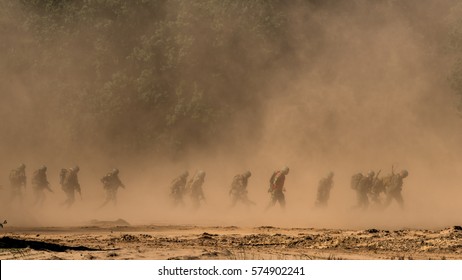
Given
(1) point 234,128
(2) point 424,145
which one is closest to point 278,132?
(1) point 234,128

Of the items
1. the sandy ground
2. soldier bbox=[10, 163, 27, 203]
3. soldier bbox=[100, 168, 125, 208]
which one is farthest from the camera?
soldier bbox=[10, 163, 27, 203]

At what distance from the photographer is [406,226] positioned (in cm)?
3188

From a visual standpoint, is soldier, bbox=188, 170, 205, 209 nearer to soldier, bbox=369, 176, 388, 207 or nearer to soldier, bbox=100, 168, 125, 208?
soldier, bbox=100, 168, 125, 208

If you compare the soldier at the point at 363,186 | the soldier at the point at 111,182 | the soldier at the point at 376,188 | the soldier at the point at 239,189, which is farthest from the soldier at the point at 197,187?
the soldier at the point at 376,188

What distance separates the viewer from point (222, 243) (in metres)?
25.0

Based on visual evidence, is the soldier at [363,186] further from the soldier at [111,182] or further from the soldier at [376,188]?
the soldier at [111,182]

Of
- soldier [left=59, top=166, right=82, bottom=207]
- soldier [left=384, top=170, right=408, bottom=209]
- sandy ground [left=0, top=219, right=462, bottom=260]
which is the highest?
soldier [left=59, top=166, right=82, bottom=207]

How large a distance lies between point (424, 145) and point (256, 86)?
920 cm

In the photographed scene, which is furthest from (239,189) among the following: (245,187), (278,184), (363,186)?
(363,186)

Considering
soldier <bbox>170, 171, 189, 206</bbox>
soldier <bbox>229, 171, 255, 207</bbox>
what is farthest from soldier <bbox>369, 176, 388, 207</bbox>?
soldier <bbox>170, 171, 189, 206</bbox>

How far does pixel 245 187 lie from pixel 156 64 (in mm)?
21137

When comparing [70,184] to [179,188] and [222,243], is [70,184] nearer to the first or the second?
[179,188]

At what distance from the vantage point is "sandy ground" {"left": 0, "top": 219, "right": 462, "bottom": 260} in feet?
69.9
